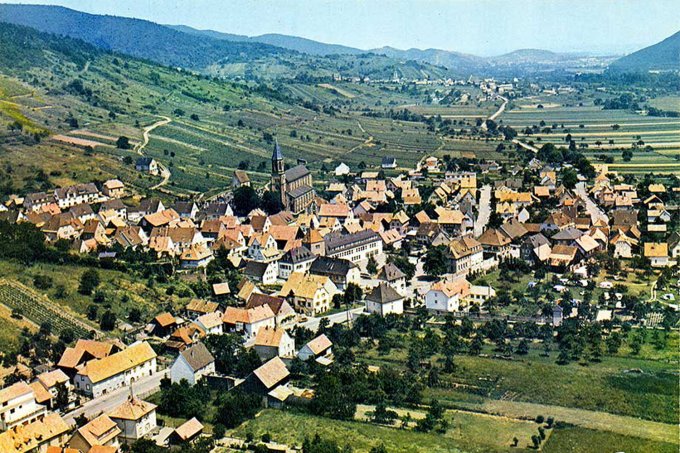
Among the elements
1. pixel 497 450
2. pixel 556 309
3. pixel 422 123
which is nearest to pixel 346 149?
pixel 422 123

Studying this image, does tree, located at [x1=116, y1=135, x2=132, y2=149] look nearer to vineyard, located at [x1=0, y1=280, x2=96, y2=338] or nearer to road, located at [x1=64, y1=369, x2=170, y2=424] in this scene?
vineyard, located at [x1=0, y1=280, x2=96, y2=338]

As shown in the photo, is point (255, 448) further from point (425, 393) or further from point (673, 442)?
point (673, 442)

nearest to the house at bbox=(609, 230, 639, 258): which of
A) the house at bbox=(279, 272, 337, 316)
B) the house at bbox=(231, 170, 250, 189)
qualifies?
the house at bbox=(279, 272, 337, 316)

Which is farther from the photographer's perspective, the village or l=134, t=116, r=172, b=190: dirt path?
l=134, t=116, r=172, b=190: dirt path

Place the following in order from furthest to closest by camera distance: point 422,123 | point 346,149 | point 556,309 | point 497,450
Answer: point 422,123 < point 346,149 < point 556,309 < point 497,450

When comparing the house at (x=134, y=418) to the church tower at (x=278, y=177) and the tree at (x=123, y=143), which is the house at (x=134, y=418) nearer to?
the church tower at (x=278, y=177)
